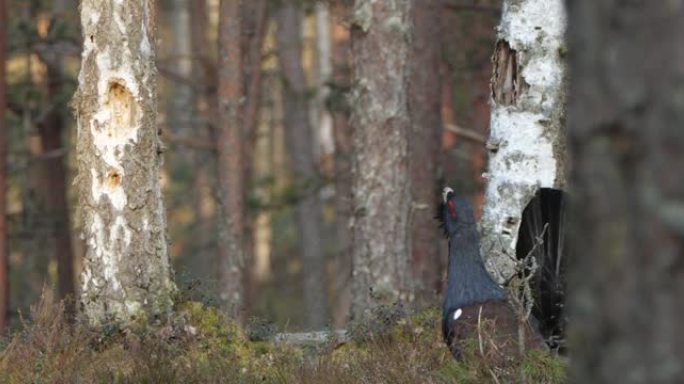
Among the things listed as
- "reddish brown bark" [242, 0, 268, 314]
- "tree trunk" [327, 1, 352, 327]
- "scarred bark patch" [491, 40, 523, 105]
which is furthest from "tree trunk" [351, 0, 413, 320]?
"tree trunk" [327, 1, 352, 327]

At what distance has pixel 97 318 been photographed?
8945 millimetres

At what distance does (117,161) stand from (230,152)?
20.8ft

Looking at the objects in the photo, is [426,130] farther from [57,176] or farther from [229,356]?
[229,356]

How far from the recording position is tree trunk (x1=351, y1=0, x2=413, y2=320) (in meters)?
12.2

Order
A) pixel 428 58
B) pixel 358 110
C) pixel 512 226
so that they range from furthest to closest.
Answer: pixel 428 58 → pixel 358 110 → pixel 512 226

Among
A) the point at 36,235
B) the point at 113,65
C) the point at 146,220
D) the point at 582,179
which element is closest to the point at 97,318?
the point at 146,220

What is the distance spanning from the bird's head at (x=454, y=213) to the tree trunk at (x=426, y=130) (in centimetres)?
717

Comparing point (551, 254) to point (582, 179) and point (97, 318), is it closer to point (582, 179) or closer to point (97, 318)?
point (97, 318)

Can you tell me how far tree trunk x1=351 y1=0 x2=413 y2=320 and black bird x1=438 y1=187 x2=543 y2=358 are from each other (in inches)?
142

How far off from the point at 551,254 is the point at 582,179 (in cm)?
586

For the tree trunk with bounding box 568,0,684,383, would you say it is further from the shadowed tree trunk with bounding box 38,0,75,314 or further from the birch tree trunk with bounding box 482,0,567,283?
the shadowed tree trunk with bounding box 38,0,75,314

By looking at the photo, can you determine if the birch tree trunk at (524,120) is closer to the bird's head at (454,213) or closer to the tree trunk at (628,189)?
the bird's head at (454,213)

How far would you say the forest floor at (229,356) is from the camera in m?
7.37

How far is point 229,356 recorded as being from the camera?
8727mm
